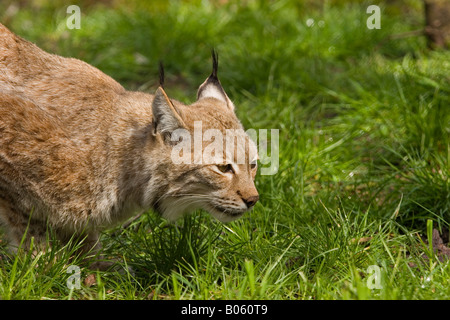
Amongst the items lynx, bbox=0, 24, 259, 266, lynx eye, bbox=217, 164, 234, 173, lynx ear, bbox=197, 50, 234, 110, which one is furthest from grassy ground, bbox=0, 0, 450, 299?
lynx ear, bbox=197, 50, 234, 110

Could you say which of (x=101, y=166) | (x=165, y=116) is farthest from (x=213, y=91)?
(x=101, y=166)

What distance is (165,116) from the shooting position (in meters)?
3.60

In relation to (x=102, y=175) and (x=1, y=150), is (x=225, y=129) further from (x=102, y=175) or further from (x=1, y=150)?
(x=1, y=150)

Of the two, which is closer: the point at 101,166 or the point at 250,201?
the point at 250,201

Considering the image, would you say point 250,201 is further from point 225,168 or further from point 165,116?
point 165,116

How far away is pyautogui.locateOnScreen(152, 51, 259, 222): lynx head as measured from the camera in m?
3.62

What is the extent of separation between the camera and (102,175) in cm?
379

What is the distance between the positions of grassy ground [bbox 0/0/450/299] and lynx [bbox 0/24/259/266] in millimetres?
255

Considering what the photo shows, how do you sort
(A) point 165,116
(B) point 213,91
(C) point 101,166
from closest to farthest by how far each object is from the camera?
(A) point 165,116
(C) point 101,166
(B) point 213,91

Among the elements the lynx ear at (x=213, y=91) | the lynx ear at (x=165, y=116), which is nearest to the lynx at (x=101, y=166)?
the lynx ear at (x=165, y=116)

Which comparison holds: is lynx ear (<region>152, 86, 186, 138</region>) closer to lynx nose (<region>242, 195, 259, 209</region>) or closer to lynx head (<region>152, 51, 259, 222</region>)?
lynx head (<region>152, 51, 259, 222</region>)

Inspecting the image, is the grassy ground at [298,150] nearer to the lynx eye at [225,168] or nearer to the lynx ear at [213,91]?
the lynx eye at [225,168]

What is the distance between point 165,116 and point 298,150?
1.94 metres

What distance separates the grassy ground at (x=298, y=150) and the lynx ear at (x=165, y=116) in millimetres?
674
